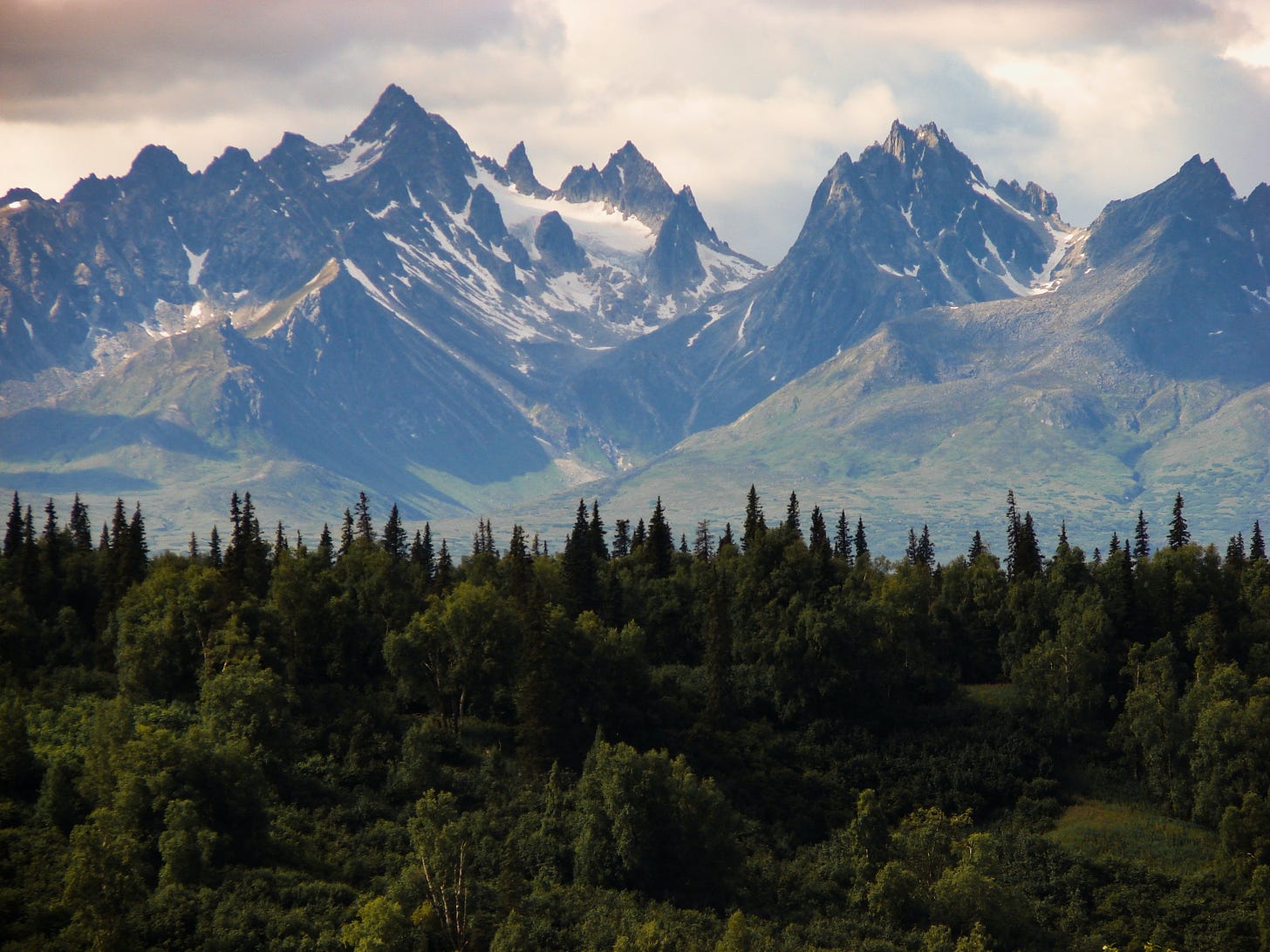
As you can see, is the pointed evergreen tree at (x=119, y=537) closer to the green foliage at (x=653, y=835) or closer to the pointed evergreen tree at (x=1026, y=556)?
the green foliage at (x=653, y=835)

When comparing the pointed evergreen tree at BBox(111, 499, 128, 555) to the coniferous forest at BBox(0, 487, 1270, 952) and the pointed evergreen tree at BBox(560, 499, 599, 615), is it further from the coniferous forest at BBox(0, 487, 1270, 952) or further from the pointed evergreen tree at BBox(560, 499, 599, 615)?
the pointed evergreen tree at BBox(560, 499, 599, 615)

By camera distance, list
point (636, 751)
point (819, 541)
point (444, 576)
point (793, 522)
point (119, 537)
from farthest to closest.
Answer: point (119, 537) → point (793, 522) → point (819, 541) → point (444, 576) → point (636, 751)

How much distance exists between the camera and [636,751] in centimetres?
12206

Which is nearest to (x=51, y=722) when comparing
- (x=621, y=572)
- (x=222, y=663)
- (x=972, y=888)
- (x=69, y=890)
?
(x=222, y=663)

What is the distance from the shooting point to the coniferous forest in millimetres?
97500

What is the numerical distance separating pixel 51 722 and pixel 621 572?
61247 mm

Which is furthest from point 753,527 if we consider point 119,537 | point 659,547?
point 119,537

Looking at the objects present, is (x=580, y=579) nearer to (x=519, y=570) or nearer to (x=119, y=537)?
(x=519, y=570)

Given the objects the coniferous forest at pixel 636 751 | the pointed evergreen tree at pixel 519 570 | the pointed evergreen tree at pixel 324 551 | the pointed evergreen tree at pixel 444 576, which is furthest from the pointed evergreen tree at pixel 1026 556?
the pointed evergreen tree at pixel 324 551

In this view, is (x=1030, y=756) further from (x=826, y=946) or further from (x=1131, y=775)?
(x=826, y=946)

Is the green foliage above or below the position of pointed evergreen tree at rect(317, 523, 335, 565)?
below

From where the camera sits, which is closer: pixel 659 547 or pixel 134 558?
pixel 134 558

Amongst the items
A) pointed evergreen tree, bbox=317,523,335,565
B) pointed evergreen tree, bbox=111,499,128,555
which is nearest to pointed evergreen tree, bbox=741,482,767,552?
pointed evergreen tree, bbox=317,523,335,565

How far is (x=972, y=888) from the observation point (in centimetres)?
10181
